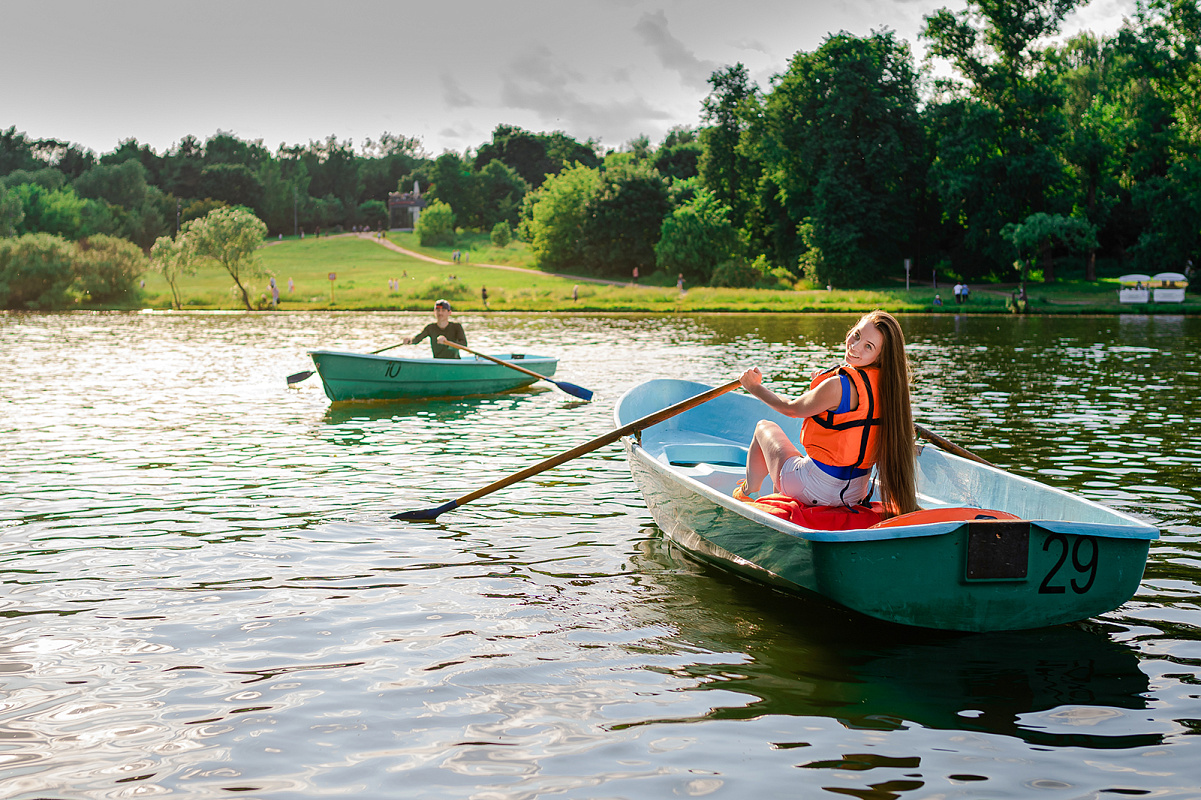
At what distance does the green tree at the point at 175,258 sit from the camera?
5884 cm

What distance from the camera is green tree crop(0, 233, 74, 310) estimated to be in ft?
200

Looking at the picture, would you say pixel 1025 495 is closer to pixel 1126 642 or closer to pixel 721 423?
pixel 1126 642

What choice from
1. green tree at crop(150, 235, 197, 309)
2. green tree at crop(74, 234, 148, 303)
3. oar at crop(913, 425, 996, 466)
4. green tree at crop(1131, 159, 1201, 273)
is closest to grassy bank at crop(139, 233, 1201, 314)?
green tree at crop(74, 234, 148, 303)

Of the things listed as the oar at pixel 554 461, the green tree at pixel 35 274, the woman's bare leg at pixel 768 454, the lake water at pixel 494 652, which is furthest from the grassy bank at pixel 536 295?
the woman's bare leg at pixel 768 454

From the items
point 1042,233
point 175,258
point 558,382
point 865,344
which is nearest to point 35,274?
point 175,258

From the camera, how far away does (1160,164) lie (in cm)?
5938

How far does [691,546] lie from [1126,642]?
287cm

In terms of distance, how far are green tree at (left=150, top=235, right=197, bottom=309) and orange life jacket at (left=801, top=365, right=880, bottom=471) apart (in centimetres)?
5852

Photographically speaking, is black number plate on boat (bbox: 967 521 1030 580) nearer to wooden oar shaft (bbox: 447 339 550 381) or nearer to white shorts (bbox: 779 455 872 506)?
white shorts (bbox: 779 455 872 506)

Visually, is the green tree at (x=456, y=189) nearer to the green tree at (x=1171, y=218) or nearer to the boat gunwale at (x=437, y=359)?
the green tree at (x=1171, y=218)

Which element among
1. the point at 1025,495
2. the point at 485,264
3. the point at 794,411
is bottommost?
the point at 1025,495

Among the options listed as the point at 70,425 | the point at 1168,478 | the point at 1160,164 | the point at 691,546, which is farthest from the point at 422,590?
the point at 1160,164

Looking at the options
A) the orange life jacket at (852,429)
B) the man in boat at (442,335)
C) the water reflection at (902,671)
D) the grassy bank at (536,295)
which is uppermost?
the grassy bank at (536,295)

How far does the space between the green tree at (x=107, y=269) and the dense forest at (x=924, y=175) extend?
1.29 meters
